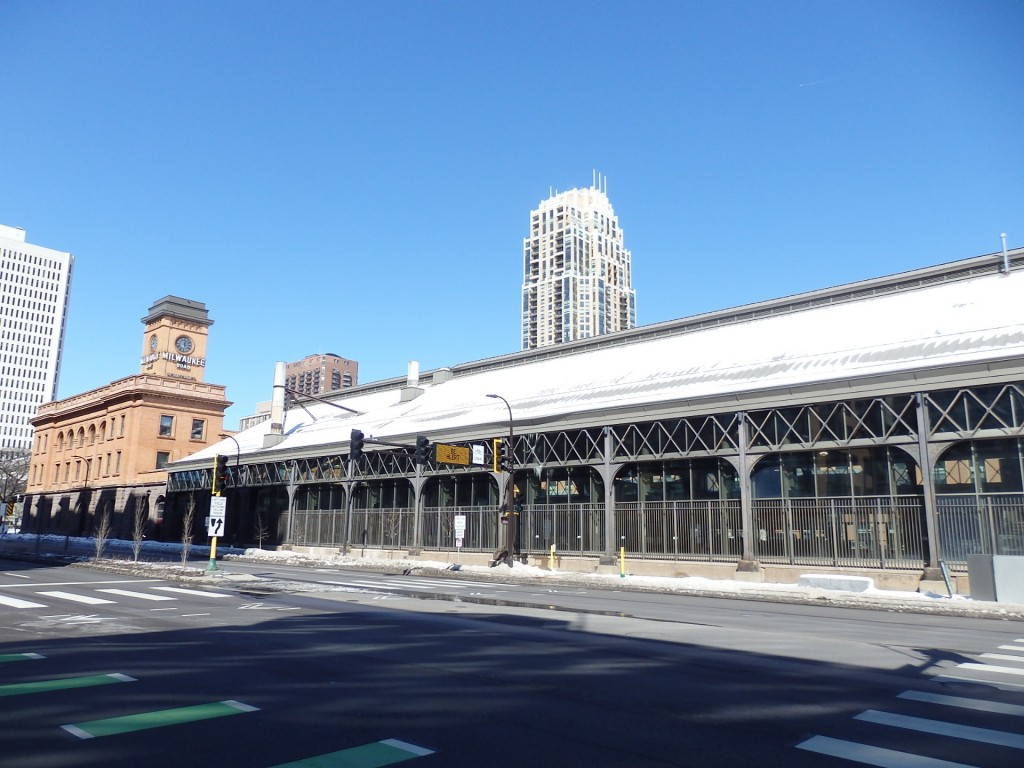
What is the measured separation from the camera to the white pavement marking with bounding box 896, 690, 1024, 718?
830 centimetres

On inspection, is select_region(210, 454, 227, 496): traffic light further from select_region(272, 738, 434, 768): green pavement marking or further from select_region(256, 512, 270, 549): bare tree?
select_region(272, 738, 434, 768): green pavement marking

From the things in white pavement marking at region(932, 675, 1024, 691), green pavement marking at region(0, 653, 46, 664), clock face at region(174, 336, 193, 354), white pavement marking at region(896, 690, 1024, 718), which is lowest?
white pavement marking at region(932, 675, 1024, 691)

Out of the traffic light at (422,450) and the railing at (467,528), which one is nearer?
the traffic light at (422,450)

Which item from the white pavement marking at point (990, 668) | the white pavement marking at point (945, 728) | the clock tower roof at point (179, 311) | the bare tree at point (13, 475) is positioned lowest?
the white pavement marking at point (990, 668)

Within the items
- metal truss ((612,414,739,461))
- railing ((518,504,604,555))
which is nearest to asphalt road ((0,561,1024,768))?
metal truss ((612,414,739,461))

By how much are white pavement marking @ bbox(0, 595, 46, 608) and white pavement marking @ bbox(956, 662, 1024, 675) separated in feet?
59.8

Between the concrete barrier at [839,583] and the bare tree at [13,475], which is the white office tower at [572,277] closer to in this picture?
the bare tree at [13,475]

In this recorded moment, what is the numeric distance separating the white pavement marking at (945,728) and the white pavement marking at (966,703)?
1.01 metres

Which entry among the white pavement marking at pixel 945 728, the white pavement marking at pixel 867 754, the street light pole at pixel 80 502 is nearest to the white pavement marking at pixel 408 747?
the white pavement marking at pixel 867 754

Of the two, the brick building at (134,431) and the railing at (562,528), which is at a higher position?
the brick building at (134,431)

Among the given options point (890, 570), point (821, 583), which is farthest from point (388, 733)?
point (890, 570)

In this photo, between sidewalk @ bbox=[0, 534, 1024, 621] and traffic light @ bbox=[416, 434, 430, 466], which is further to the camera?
traffic light @ bbox=[416, 434, 430, 466]

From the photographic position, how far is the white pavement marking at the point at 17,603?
17.5 m

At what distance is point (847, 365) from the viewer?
31.5m
